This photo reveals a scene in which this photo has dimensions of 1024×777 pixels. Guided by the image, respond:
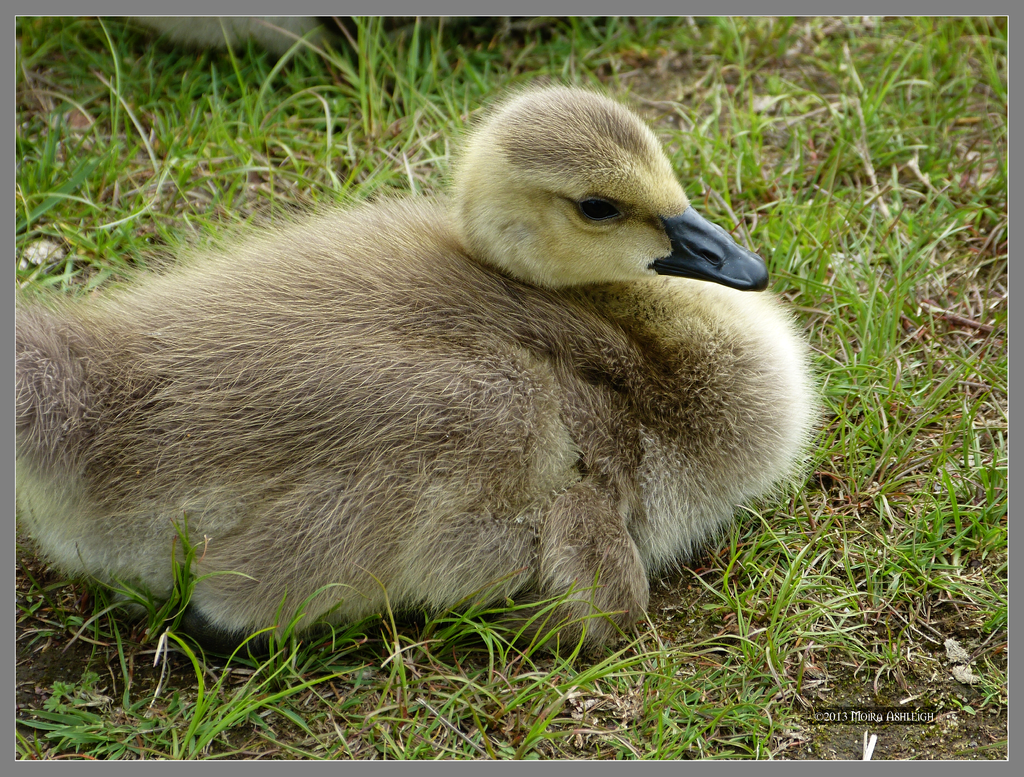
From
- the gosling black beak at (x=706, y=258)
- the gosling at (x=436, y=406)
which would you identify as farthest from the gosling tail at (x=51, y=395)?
the gosling black beak at (x=706, y=258)

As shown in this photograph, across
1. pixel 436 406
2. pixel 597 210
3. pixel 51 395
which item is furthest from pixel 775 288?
pixel 51 395

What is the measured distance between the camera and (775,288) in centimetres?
261

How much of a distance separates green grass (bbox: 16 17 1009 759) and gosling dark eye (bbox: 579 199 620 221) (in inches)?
28.5

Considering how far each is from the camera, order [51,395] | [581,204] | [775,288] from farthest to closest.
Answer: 1. [775,288]
2. [581,204]
3. [51,395]

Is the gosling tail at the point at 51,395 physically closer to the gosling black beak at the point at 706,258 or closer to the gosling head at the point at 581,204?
the gosling head at the point at 581,204

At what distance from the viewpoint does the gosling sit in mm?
1788

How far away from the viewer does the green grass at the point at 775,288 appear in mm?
1816

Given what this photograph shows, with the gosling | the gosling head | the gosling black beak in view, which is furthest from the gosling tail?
the gosling black beak

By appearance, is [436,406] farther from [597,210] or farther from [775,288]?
[775,288]

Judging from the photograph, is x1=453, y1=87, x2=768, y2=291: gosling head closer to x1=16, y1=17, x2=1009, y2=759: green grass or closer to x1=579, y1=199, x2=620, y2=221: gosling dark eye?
x1=579, y1=199, x2=620, y2=221: gosling dark eye

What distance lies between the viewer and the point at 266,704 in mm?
1803

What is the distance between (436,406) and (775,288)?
1.18 metres

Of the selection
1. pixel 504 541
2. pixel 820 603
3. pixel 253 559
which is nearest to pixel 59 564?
pixel 253 559

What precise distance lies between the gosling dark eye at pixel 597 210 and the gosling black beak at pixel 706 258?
10 centimetres
